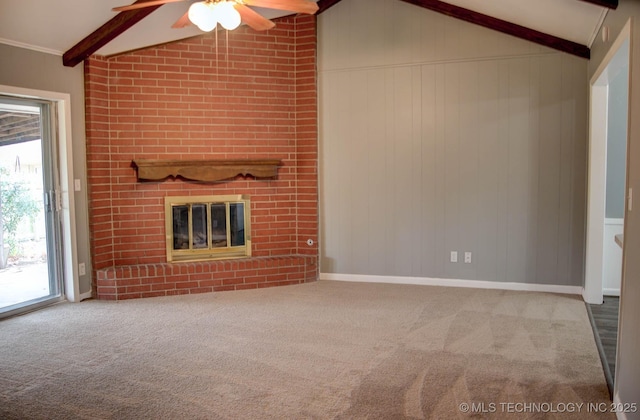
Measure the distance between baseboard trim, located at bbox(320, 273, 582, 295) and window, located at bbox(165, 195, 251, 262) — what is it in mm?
1051

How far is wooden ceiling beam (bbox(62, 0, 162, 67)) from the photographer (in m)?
4.23

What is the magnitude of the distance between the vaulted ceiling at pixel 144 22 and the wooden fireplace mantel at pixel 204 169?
1130mm

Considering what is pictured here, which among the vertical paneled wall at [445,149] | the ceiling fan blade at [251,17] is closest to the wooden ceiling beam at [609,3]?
the vertical paneled wall at [445,149]

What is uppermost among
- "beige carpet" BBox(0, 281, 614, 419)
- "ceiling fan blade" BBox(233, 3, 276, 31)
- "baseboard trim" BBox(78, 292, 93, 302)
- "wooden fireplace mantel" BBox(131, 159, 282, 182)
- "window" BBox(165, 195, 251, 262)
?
"ceiling fan blade" BBox(233, 3, 276, 31)

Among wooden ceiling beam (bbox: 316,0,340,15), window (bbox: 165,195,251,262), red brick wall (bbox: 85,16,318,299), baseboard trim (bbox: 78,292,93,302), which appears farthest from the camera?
wooden ceiling beam (bbox: 316,0,340,15)

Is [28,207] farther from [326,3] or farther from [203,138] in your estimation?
[326,3]

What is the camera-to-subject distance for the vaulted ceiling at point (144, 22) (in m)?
3.86

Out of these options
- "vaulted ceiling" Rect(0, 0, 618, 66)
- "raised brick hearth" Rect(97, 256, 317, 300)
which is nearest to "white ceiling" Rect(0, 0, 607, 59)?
"vaulted ceiling" Rect(0, 0, 618, 66)

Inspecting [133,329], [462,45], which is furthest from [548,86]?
[133,329]

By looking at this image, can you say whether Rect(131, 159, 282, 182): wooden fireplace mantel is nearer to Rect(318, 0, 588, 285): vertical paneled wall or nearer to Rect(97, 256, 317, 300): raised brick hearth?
Rect(318, 0, 588, 285): vertical paneled wall

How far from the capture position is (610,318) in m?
4.09

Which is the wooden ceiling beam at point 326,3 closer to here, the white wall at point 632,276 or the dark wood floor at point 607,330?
the white wall at point 632,276

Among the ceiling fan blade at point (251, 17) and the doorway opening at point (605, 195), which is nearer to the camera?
the ceiling fan blade at point (251, 17)

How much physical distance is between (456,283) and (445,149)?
4.53 ft
